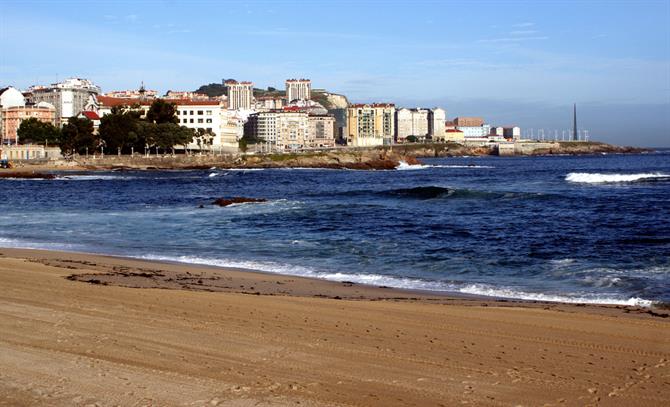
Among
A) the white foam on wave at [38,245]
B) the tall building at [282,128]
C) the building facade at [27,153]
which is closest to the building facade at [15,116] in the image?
the building facade at [27,153]

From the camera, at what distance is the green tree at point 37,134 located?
106 metres

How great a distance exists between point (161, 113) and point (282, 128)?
278 feet

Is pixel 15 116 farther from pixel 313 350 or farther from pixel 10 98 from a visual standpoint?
pixel 313 350

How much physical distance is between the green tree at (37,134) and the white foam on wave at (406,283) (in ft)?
318

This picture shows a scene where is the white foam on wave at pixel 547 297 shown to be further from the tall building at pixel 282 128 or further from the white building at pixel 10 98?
the tall building at pixel 282 128

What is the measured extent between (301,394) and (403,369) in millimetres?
1201

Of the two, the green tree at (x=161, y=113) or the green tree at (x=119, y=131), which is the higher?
the green tree at (x=161, y=113)

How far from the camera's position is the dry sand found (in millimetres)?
5910

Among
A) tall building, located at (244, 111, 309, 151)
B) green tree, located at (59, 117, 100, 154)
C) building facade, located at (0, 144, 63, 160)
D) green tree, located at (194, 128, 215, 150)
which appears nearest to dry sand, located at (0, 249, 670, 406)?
green tree, located at (59, 117, 100, 154)

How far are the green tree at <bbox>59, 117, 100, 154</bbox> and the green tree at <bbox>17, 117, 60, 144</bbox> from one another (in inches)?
308

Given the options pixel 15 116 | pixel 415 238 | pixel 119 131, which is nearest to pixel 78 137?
pixel 119 131

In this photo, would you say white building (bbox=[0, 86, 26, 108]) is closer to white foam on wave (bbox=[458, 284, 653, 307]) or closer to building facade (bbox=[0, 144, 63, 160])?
building facade (bbox=[0, 144, 63, 160])

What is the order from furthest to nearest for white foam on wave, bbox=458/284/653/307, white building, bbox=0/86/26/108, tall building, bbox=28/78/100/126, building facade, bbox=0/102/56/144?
tall building, bbox=28/78/100/126, white building, bbox=0/86/26/108, building facade, bbox=0/102/56/144, white foam on wave, bbox=458/284/653/307

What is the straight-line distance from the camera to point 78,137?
97.1 meters
